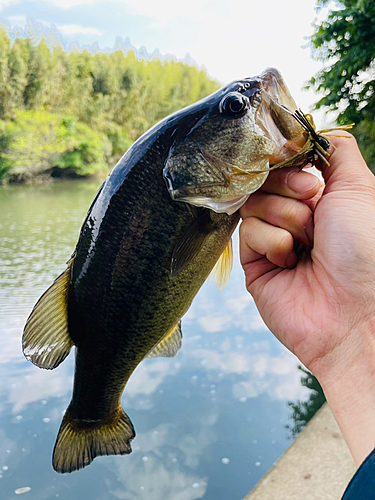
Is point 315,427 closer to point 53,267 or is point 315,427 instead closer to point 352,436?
point 352,436

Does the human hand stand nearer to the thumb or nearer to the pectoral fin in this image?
the thumb

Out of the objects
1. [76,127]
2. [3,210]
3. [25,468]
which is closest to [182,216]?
[25,468]

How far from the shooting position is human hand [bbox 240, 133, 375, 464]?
1.20 m

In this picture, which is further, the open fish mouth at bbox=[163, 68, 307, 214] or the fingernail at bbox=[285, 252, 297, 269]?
the fingernail at bbox=[285, 252, 297, 269]

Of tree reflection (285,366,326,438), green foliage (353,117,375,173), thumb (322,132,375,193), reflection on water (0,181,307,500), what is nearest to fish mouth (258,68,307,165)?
thumb (322,132,375,193)

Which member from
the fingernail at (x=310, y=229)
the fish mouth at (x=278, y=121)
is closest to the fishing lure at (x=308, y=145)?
the fish mouth at (x=278, y=121)

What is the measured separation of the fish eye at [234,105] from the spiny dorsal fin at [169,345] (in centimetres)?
81

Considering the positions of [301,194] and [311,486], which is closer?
[301,194]

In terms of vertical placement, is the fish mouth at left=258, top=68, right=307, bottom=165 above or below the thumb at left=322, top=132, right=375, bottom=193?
above

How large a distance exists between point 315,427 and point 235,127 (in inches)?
122

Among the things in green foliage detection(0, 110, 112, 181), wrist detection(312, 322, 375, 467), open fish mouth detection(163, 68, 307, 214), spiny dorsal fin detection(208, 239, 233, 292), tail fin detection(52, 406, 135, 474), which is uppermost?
open fish mouth detection(163, 68, 307, 214)

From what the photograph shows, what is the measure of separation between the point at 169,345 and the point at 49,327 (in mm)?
463

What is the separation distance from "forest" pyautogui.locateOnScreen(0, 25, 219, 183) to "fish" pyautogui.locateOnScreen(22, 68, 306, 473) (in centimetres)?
2368

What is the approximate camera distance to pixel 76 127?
28188 mm
